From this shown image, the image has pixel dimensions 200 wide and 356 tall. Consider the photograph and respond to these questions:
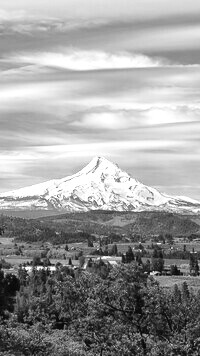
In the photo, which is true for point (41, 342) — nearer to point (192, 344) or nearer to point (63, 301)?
point (63, 301)

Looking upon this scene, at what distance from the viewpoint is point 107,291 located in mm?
51969

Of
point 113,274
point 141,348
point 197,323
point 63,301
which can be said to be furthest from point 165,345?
point 63,301

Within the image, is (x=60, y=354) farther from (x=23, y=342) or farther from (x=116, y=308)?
(x=116, y=308)

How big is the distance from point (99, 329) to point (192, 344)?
32.1 ft

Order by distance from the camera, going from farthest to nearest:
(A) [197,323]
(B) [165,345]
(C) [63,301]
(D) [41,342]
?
(C) [63,301]
(D) [41,342]
(A) [197,323]
(B) [165,345]

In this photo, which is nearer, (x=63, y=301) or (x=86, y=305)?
(x=86, y=305)

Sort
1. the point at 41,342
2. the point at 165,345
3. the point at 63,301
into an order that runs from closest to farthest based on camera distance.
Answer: the point at 165,345, the point at 41,342, the point at 63,301

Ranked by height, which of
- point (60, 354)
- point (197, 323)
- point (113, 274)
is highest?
point (113, 274)

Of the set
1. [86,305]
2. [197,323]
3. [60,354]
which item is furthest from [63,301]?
[197,323]

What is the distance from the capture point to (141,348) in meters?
44.2

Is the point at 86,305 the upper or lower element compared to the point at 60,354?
upper

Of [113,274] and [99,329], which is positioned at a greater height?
[113,274]

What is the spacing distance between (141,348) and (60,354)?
441 inches

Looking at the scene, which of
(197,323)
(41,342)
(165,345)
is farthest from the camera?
(41,342)
